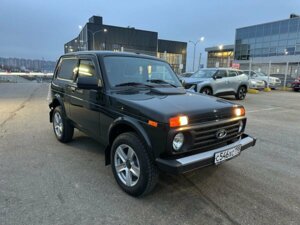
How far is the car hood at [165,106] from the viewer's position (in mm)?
2844

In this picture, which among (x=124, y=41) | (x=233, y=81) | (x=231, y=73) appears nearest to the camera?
(x=233, y=81)

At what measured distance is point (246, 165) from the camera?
14.1 feet

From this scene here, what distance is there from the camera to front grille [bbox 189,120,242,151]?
116 inches

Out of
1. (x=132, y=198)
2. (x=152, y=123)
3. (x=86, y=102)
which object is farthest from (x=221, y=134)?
(x=86, y=102)

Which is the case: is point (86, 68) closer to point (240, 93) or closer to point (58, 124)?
point (58, 124)

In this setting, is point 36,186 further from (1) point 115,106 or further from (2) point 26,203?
(1) point 115,106

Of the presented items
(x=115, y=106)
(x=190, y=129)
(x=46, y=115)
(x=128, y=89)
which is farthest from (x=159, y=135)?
(x=46, y=115)

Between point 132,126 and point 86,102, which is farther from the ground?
point 86,102

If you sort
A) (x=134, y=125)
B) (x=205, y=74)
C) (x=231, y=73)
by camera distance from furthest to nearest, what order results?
(x=231, y=73), (x=205, y=74), (x=134, y=125)

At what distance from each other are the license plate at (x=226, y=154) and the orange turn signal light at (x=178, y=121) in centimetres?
64

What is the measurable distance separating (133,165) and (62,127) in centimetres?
262

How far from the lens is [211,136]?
3.09 m

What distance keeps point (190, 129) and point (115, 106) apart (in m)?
1.16

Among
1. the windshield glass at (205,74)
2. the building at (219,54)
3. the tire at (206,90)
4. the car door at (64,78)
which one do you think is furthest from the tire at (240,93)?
the building at (219,54)
